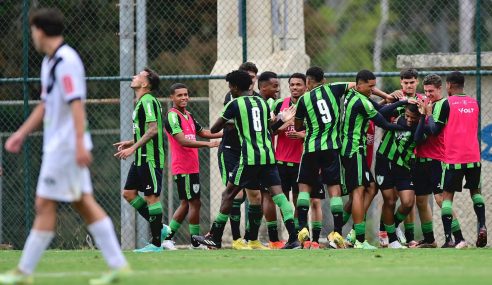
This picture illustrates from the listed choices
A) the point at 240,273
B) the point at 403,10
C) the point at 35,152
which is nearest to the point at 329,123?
the point at 240,273

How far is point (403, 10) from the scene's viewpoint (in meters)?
34.1

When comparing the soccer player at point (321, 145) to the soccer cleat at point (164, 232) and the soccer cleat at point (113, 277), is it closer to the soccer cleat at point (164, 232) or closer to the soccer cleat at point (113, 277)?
the soccer cleat at point (164, 232)

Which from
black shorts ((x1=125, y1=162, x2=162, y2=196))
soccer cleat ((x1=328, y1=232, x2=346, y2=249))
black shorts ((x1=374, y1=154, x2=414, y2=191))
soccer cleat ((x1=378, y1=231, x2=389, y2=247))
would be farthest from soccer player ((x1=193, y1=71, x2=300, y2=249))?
soccer cleat ((x1=378, y1=231, x2=389, y2=247))

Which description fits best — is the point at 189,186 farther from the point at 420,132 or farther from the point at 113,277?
the point at 113,277

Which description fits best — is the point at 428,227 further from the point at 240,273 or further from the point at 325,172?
the point at 240,273

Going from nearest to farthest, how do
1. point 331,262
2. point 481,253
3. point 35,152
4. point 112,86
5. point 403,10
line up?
point 331,262 → point 481,253 → point 35,152 → point 112,86 → point 403,10

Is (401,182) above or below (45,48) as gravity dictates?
below

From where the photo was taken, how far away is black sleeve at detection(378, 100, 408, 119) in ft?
44.7

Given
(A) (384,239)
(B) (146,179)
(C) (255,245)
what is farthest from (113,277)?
(A) (384,239)

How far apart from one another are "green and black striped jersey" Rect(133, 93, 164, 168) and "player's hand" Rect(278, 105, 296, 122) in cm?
141

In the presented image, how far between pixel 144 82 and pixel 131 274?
425cm

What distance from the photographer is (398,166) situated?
544 inches

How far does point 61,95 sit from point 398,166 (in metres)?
6.17

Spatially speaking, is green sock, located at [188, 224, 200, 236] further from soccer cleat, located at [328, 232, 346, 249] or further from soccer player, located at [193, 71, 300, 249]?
soccer cleat, located at [328, 232, 346, 249]
